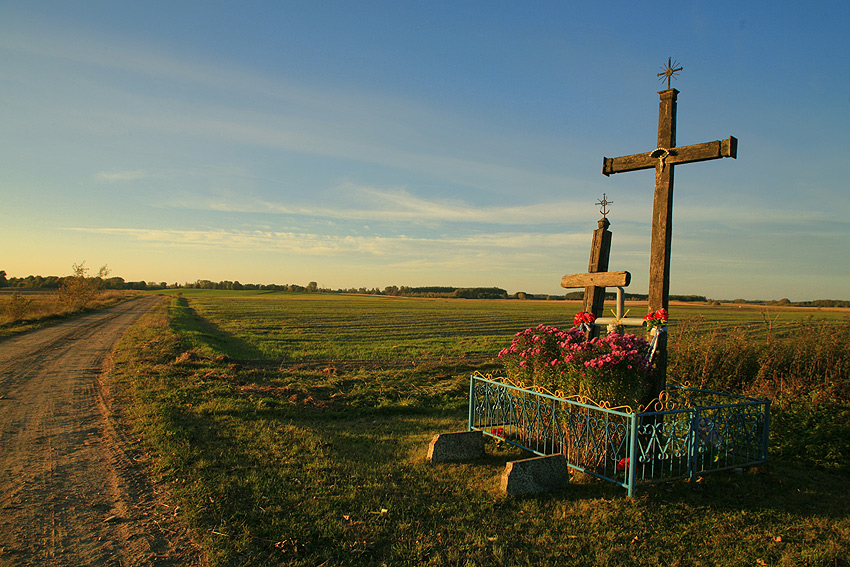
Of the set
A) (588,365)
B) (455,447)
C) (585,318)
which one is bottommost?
(455,447)

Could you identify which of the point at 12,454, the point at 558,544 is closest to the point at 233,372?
the point at 12,454

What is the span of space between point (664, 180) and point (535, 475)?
14.2ft

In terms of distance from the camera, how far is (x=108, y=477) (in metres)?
5.86

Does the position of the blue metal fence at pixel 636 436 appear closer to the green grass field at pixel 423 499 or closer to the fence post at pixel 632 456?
the fence post at pixel 632 456

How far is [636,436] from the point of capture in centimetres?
518

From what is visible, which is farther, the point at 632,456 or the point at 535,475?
the point at 535,475

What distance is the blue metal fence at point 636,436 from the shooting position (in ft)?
18.0

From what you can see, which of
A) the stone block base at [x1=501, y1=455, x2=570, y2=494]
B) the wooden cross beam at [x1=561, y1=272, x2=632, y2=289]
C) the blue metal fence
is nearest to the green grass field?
the stone block base at [x1=501, y1=455, x2=570, y2=494]

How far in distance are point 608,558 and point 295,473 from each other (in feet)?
11.8

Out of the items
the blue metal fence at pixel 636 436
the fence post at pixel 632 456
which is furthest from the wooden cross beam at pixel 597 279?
the fence post at pixel 632 456

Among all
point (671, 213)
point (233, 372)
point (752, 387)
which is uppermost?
point (671, 213)

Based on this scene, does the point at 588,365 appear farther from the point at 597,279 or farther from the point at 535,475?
the point at 597,279

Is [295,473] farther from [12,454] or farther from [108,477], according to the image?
[12,454]

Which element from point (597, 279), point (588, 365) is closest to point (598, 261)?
point (597, 279)
